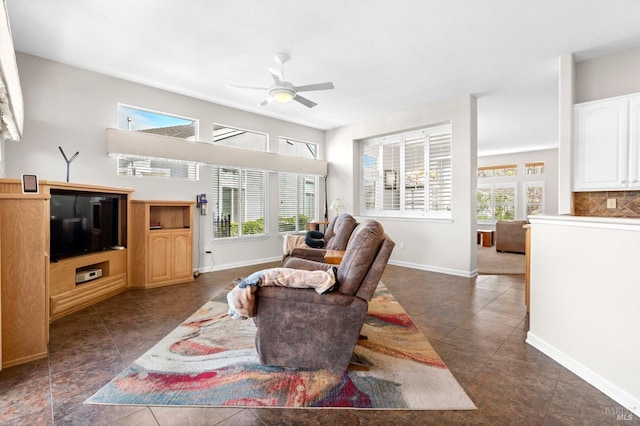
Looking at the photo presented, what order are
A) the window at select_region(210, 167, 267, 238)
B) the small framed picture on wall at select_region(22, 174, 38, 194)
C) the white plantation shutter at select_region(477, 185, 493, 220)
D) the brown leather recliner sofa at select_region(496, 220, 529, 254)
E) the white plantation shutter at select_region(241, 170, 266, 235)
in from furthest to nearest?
the white plantation shutter at select_region(477, 185, 493, 220)
the brown leather recliner sofa at select_region(496, 220, 529, 254)
the white plantation shutter at select_region(241, 170, 266, 235)
the window at select_region(210, 167, 267, 238)
the small framed picture on wall at select_region(22, 174, 38, 194)

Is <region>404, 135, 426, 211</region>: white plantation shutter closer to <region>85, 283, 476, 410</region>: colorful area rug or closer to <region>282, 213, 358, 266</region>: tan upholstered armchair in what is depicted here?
<region>282, 213, 358, 266</region>: tan upholstered armchair

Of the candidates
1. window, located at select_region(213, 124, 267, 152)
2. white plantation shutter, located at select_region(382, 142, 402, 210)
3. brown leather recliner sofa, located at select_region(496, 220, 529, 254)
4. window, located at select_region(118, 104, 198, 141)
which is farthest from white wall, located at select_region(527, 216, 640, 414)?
brown leather recliner sofa, located at select_region(496, 220, 529, 254)

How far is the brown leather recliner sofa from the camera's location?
7254 millimetres

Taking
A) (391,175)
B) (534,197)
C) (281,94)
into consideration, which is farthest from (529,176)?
(281,94)

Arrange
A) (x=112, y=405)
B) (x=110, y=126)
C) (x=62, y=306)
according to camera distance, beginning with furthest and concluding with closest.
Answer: (x=110, y=126) < (x=62, y=306) < (x=112, y=405)

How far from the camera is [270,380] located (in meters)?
2.01

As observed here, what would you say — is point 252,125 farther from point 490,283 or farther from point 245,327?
point 490,283

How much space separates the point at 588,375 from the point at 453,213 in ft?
11.3

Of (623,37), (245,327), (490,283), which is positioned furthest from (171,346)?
(623,37)

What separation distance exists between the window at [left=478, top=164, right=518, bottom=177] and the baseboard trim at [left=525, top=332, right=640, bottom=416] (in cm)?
933

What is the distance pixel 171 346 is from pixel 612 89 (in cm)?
575

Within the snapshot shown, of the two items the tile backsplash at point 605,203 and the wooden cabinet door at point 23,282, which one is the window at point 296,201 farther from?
the tile backsplash at point 605,203

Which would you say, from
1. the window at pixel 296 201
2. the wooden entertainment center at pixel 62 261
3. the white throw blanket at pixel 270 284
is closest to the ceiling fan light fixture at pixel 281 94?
the wooden entertainment center at pixel 62 261

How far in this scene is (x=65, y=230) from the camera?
342 cm
